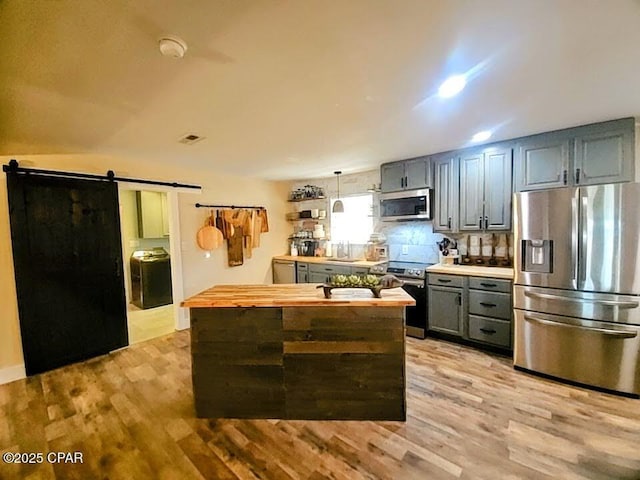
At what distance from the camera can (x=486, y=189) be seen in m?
3.21

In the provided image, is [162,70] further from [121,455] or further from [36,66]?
[121,455]

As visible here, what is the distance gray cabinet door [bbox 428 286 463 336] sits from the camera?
3240mm

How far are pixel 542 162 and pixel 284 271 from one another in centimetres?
405

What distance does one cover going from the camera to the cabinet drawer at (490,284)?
2932 millimetres

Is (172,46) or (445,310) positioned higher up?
(172,46)

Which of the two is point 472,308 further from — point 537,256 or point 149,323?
point 149,323

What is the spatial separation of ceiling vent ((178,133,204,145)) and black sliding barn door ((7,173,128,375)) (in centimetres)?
126

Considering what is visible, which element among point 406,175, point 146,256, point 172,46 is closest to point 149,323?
point 146,256

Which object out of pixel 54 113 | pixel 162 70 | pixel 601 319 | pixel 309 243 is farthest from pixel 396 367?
pixel 309 243

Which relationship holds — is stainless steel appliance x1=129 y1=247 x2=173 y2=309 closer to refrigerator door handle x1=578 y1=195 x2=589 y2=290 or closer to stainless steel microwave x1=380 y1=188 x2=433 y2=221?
stainless steel microwave x1=380 y1=188 x2=433 y2=221

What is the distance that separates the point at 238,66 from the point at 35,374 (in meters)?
3.68

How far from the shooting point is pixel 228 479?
1593mm

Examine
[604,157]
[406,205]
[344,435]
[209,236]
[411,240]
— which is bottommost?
[344,435]

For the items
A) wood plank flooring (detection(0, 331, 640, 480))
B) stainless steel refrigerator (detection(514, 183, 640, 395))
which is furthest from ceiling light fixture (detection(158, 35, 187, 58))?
stainless steel refrigerator (detection(514, 183, 640, 395))
